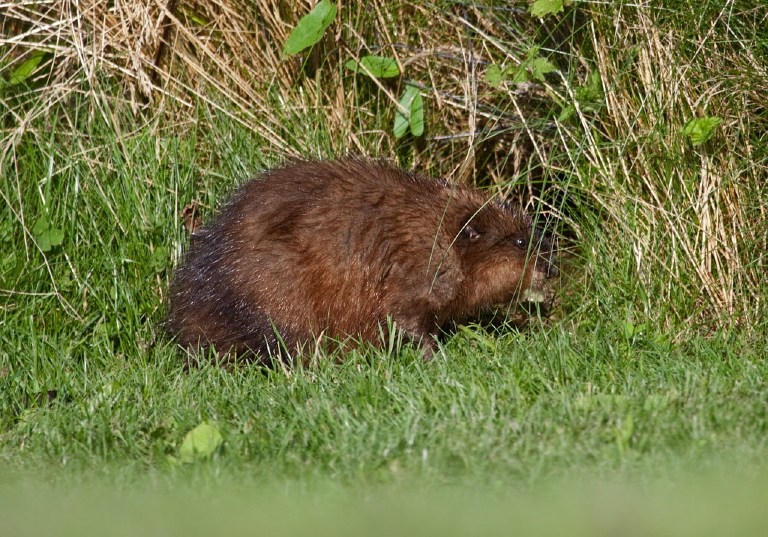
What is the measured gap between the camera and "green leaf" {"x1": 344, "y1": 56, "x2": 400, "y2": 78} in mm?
5367

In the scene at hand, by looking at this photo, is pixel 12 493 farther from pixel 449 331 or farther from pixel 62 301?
pixel 449 331

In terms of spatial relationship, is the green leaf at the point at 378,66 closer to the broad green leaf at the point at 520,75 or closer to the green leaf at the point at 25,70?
the broad green leaf at the point at 520,75

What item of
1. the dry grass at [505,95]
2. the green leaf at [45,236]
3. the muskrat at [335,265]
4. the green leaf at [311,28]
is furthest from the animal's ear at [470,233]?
the green leaf at [45,236]

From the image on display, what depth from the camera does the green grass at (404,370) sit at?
2715mm

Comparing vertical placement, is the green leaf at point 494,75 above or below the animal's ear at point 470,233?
above

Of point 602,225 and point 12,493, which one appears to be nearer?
point 12,493

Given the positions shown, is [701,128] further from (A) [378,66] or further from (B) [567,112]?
(A) [378,66]

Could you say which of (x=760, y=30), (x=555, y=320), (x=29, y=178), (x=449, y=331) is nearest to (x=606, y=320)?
(x=555, y=320)

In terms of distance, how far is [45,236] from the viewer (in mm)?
5020

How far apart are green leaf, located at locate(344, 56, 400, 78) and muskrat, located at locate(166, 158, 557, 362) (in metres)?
0.86

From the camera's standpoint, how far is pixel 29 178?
528 centimetres

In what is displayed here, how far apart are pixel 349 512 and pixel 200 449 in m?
0.80

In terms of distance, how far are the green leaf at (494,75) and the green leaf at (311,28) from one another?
0.92m

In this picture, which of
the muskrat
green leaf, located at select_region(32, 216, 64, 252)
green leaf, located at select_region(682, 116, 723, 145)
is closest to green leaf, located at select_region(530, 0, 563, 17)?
green leaf, located at select_region(682, 116, 723, 145)
